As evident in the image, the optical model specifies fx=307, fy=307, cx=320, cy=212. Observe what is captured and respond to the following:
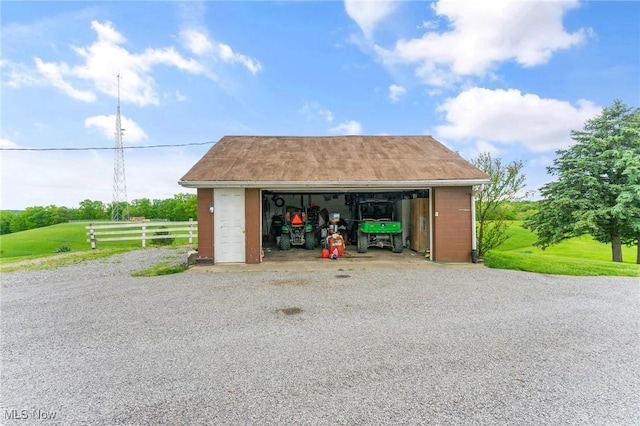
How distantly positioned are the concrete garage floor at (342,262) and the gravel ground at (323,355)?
2068 mm

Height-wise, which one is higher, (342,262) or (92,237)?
(92,237)

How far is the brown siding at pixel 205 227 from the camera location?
9062mm

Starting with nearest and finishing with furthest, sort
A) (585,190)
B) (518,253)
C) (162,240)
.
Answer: (518,253) → (585,190) → (162,240)

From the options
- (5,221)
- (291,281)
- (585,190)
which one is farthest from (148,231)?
(5,221)

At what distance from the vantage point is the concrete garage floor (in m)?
8.65

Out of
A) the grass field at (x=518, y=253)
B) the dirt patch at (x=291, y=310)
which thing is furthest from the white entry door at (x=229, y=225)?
the grass field at (x=518, y=253)

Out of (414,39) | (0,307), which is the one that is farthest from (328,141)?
(0,307)

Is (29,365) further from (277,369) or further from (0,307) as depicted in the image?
(0,307)

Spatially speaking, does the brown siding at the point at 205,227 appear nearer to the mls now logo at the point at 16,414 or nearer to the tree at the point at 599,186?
the mls now logo at the point at 16,414

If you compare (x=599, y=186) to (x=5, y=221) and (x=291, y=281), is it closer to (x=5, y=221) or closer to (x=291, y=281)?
(x=291, y=281)

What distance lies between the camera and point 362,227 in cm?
1100

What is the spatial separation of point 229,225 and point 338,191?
377 centimetres

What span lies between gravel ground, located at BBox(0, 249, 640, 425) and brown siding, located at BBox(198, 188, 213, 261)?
2.49 metres

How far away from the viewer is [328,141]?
13188 mm
